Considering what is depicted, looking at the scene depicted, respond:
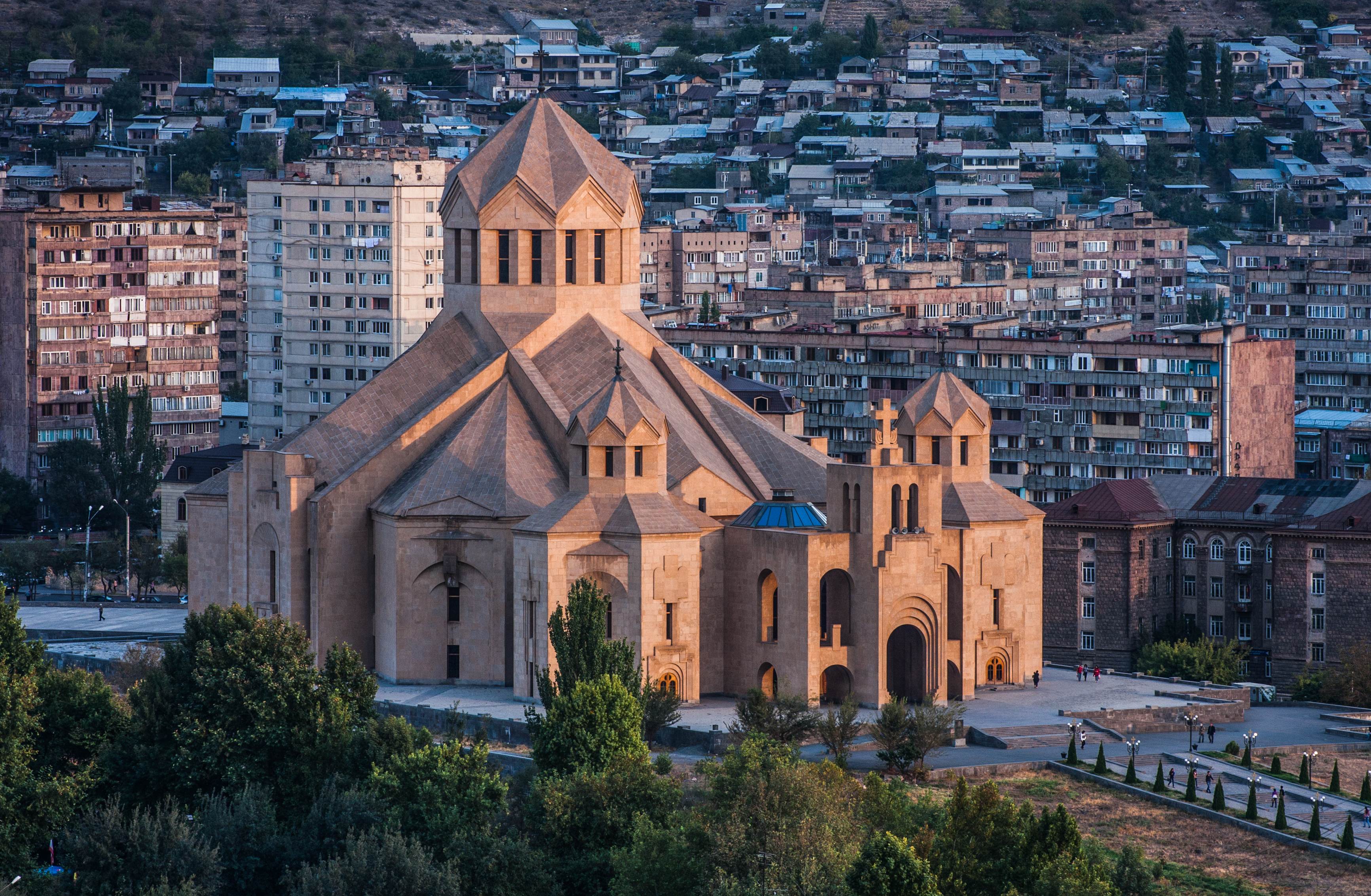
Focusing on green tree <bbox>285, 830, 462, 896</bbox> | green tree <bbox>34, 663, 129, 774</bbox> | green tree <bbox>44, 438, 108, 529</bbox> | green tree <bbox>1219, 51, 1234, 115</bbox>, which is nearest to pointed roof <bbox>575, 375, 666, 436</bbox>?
green tree <bbox>34, 663, 129, 774</bbox>

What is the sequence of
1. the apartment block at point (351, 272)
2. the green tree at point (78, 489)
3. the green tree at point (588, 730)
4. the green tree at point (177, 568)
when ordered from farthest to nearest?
the apartment block at point (351, 272) < the green tree at point (78, 489) < the green tree at point (177, 568) < the green tree at point (588, 730)

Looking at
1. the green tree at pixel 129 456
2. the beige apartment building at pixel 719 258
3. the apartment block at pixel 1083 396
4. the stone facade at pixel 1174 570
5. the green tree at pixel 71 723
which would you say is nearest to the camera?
the green tree at pixel 71 723

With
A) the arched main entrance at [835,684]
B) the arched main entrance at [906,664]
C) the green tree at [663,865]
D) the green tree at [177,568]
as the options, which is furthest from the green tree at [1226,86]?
the green tree at [663,865]

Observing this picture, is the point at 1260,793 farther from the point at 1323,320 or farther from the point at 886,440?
the point at 1323,320

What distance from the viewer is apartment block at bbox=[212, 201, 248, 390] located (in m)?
133

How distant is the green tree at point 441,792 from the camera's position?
2235 inches

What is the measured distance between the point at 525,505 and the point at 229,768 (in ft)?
40.3

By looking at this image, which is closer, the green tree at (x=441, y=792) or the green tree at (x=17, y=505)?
the green tree at (x=441, y=792)

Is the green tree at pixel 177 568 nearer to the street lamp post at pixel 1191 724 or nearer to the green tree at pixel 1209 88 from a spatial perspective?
the street lamp post at pixel 1191 724

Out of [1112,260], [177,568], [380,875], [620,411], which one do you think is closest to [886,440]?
[620,411]

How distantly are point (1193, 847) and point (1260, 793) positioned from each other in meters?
4.39

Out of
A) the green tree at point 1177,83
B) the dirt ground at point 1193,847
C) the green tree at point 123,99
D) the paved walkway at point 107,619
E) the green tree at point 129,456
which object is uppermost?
the green tree at point 1177,83

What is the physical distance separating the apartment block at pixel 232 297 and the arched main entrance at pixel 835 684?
66.4 metres

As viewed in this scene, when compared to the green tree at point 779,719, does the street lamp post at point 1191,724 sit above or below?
below
